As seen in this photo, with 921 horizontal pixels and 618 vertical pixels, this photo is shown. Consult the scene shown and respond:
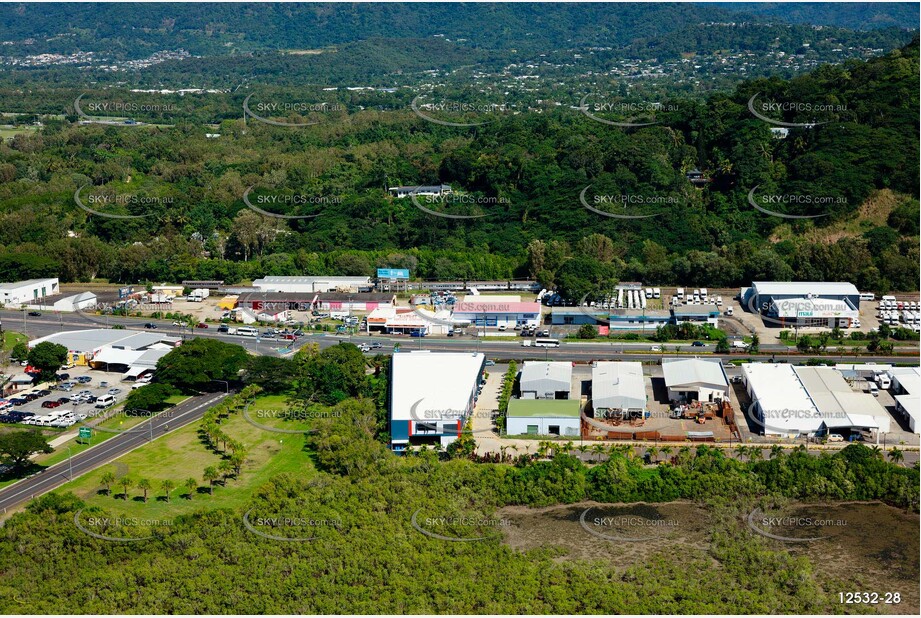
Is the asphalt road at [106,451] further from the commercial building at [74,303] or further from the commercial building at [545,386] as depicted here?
the commercial building at [74,303]

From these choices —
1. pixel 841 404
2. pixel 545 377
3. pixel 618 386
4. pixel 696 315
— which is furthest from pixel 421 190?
pixel 841 404

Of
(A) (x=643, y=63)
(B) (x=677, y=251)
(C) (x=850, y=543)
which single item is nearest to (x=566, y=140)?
(B) (x=677, y=251)

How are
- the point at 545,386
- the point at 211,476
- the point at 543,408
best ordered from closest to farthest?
1. the point at 211,476
2. the point at 543,408
3. the point at 545,386

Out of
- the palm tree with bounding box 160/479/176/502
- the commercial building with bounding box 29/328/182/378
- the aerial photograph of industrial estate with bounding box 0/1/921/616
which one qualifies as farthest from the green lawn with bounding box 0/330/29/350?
the palm tree with bounding box 160/479/176/502

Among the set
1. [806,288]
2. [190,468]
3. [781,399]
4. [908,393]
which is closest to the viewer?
[190,468]

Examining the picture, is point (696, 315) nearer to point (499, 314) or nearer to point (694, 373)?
point (499, 314)

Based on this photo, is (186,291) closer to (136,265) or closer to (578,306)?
(136,265)

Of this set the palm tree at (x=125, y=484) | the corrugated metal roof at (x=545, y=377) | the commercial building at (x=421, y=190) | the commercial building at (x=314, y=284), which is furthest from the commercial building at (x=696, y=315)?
the palm tree at (x=125, y=484)
